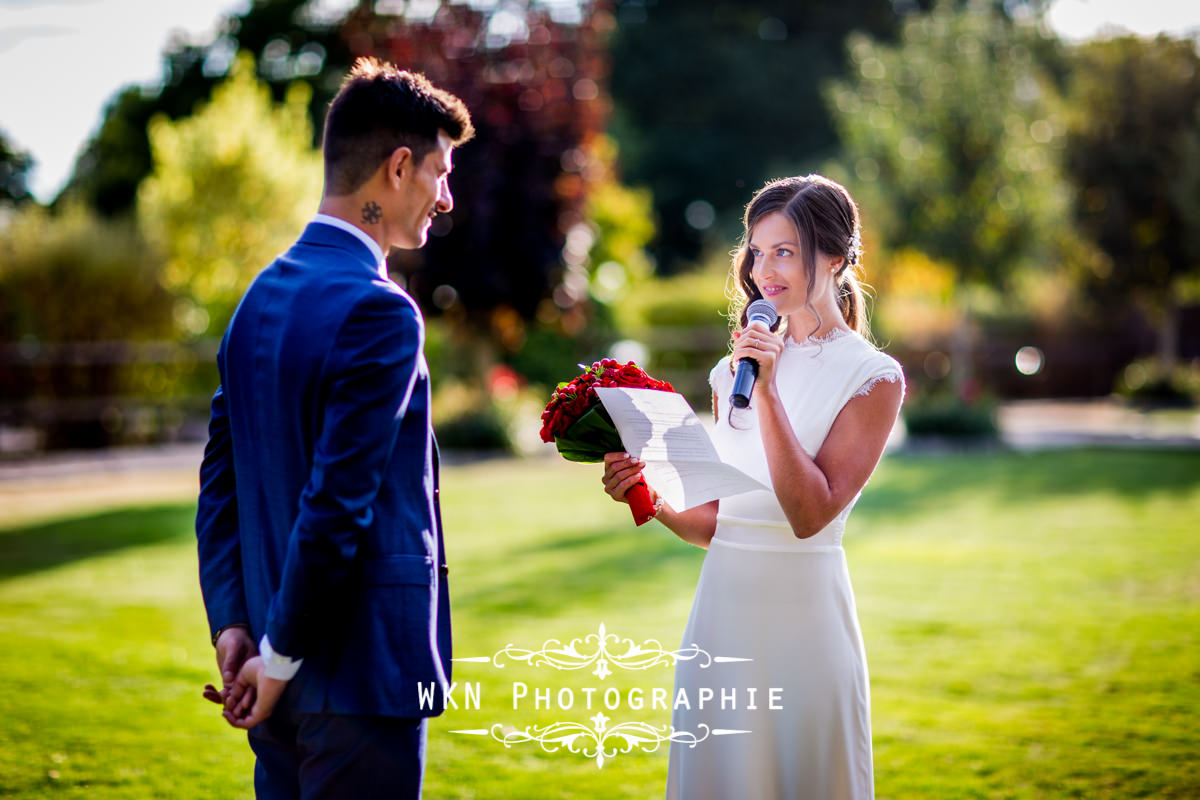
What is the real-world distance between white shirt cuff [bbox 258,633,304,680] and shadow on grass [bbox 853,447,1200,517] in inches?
417

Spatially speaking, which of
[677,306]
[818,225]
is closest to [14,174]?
[677,306]

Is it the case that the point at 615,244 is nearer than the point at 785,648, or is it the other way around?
the point at 785,648

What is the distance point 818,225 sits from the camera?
111 inches

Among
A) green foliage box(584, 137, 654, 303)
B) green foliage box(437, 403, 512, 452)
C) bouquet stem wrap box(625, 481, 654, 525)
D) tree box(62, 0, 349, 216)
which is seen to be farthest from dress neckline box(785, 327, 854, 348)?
tree box(62, 0, 349, 216)

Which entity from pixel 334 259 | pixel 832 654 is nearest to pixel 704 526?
pixel 832 654

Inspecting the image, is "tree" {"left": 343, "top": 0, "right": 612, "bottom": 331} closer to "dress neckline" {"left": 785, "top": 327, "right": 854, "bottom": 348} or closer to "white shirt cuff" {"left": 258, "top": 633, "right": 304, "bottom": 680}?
"dress neckline" {"left": 785, "top": 327, "right": 854, "bottom": 348}

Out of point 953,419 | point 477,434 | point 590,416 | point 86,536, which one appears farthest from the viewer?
point 953,419

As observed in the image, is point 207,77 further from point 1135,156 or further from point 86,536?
point 86,536

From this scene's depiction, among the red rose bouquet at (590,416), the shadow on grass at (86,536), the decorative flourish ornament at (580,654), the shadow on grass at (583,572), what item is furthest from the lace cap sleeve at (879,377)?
the shadow on grass at (86,536)

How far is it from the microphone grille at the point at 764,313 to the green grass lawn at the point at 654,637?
2.57 metres

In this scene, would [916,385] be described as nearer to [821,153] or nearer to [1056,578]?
[821,153]

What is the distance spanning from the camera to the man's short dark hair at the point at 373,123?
229cm

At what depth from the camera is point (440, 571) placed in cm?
238

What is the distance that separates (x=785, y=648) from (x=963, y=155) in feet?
62.5
